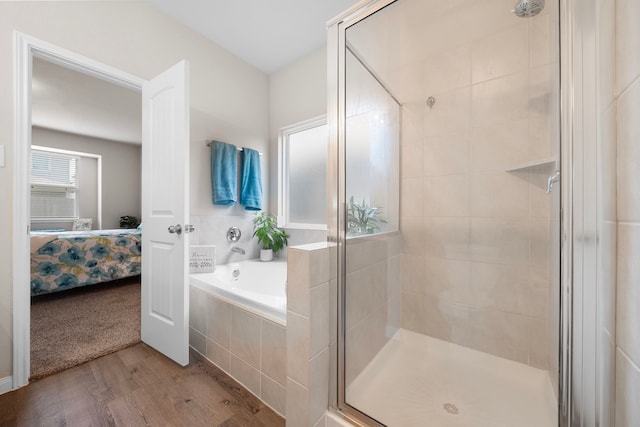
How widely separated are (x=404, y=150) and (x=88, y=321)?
292cm

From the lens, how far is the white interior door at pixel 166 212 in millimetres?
1559

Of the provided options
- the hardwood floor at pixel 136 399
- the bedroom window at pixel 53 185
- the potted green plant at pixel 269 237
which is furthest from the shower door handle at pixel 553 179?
the bedroom window at pixel 53 185

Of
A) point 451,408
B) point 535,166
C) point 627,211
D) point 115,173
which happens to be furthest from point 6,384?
point 115,173

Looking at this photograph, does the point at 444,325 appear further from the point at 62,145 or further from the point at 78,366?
the point at 62,145

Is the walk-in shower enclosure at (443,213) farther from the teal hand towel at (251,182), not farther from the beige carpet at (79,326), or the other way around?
the beige carpet at (79,326)

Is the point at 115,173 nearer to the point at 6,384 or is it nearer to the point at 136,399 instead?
the point at 6,384

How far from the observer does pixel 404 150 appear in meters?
1.62

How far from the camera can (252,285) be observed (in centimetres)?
225

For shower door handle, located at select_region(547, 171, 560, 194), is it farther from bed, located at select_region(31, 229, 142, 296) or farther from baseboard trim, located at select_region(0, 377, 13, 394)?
bed, located at select_region(31, 229, 142, 296)

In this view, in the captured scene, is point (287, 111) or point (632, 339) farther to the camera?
point (287, 111)

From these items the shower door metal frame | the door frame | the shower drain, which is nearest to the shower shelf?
the shower door metal frame

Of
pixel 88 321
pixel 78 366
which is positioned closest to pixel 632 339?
pixel 78 366

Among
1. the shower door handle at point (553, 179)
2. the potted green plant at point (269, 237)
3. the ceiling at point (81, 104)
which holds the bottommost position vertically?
the potted green plant at point (269, 237)

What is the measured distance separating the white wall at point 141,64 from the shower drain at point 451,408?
213 centimetres
